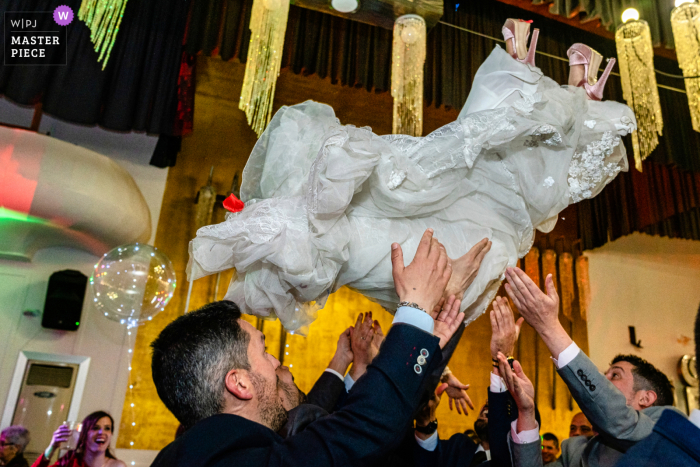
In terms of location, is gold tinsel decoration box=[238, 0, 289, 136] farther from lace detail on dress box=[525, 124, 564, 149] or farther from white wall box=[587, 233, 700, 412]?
white wall box=[587, 233, 700, 412]

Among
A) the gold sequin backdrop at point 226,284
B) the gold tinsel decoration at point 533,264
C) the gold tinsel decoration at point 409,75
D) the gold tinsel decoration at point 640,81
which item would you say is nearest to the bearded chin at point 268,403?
the gold tinsel decoration at point 409,75

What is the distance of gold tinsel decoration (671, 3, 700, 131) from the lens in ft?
12.1

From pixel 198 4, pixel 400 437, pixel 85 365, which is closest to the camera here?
pixel 400 437

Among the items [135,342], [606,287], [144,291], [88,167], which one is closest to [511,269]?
[144,291]

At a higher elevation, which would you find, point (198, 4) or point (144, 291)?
point (198, 4)

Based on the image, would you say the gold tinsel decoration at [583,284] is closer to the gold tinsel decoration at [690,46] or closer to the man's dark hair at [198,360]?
the gold tinsel decoration at [690,46]

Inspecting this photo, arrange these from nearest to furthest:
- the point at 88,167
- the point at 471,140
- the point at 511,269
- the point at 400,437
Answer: the point at 400,437 → the point at 471,140 → the point at 511,269 → the point at 88,167

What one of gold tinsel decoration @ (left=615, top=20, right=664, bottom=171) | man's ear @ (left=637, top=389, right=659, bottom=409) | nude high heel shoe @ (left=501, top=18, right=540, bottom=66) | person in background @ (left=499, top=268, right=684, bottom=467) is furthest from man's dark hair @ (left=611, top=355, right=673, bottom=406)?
gold tinsel decoration @ (left=615, top=20, right=664, bottom=171)

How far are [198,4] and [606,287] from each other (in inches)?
245

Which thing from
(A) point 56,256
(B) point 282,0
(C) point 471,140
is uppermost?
(B) point 282,0

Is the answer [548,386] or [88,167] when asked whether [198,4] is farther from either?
[548,386]

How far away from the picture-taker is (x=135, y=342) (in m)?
5.42

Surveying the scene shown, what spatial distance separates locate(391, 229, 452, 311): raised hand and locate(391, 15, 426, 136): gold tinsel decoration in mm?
2729

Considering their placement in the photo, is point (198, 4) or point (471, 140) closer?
point (471, 140)
